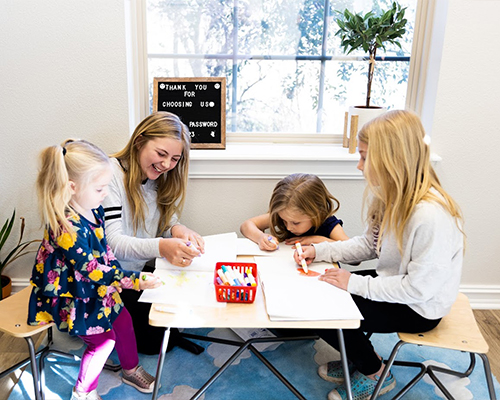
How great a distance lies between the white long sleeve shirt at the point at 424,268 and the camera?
55.6 inches

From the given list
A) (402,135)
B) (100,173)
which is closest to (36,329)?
(100,173)

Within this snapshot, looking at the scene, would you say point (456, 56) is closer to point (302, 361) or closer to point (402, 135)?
point (402, 135)

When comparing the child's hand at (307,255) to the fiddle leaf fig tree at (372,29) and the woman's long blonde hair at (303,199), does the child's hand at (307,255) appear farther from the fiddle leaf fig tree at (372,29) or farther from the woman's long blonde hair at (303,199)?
the fiddle leaf fig tree at (372,29)

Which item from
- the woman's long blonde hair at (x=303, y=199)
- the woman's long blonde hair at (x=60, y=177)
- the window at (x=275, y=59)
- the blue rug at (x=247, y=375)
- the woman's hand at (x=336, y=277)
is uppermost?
the window at (x=275, y=59)

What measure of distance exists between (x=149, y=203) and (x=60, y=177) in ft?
1.98

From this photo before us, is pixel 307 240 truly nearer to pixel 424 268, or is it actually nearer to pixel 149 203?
pixel 424 268

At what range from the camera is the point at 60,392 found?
173cm

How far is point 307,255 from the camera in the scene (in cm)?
164

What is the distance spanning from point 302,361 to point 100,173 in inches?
43.0

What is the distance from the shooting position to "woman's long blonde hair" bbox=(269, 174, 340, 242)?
1.85 metres

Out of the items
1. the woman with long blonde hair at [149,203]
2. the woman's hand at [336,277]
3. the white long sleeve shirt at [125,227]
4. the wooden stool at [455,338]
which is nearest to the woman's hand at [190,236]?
the woman with long blonde hair at [149,203]

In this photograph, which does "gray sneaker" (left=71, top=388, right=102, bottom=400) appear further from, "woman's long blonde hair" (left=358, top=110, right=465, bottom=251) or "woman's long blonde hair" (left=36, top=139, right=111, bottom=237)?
"woman's long blonde hair" (left=358, top=110, right=465, bottom=251)

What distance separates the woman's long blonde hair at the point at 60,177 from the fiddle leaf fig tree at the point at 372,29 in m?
1.28

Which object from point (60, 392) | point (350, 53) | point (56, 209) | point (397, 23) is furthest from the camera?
point (350, 53)
